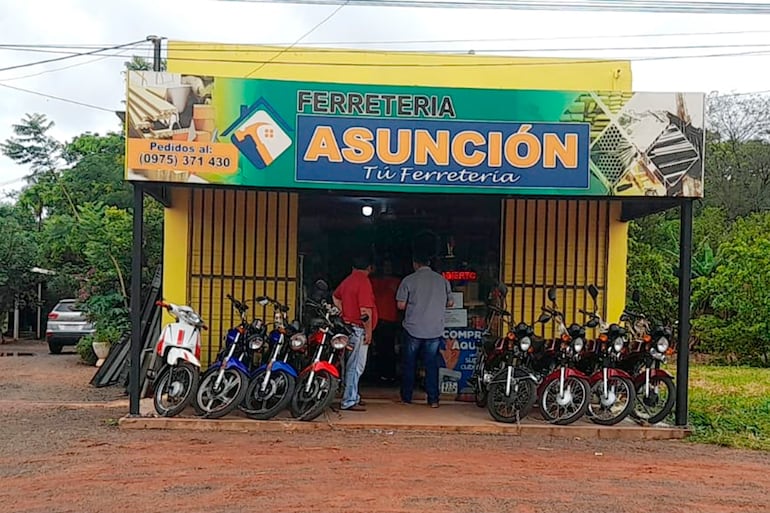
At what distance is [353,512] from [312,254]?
547cm

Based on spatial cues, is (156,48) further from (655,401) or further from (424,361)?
(655,401)

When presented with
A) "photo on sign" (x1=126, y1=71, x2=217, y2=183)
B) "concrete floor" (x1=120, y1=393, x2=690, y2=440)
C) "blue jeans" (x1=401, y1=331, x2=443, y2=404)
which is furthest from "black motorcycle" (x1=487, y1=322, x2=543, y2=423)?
"photo on sign" (x1=126, y1=71, x2=217, y2=183)

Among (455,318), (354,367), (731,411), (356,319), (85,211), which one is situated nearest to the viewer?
(354,367)

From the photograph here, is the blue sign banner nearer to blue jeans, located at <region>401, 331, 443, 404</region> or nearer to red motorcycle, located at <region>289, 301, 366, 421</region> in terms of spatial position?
red motorcycle, located at <region>289, 301, 366, 421</region>

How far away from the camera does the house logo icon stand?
27.9 ft

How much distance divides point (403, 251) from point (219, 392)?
351 cm

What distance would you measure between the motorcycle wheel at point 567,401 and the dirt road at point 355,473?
1.28 ft

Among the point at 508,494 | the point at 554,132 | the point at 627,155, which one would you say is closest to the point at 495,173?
the point at 554,132

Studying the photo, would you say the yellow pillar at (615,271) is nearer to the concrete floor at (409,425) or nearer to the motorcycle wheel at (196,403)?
the concrete floor at (409,425)

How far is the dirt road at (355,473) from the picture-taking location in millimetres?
5945

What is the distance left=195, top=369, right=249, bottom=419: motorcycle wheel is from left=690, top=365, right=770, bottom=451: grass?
453 cm

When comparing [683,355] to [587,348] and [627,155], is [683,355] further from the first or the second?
[627,155]

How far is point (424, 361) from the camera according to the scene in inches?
394

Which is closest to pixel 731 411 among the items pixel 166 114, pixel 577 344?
pixel 577 344
